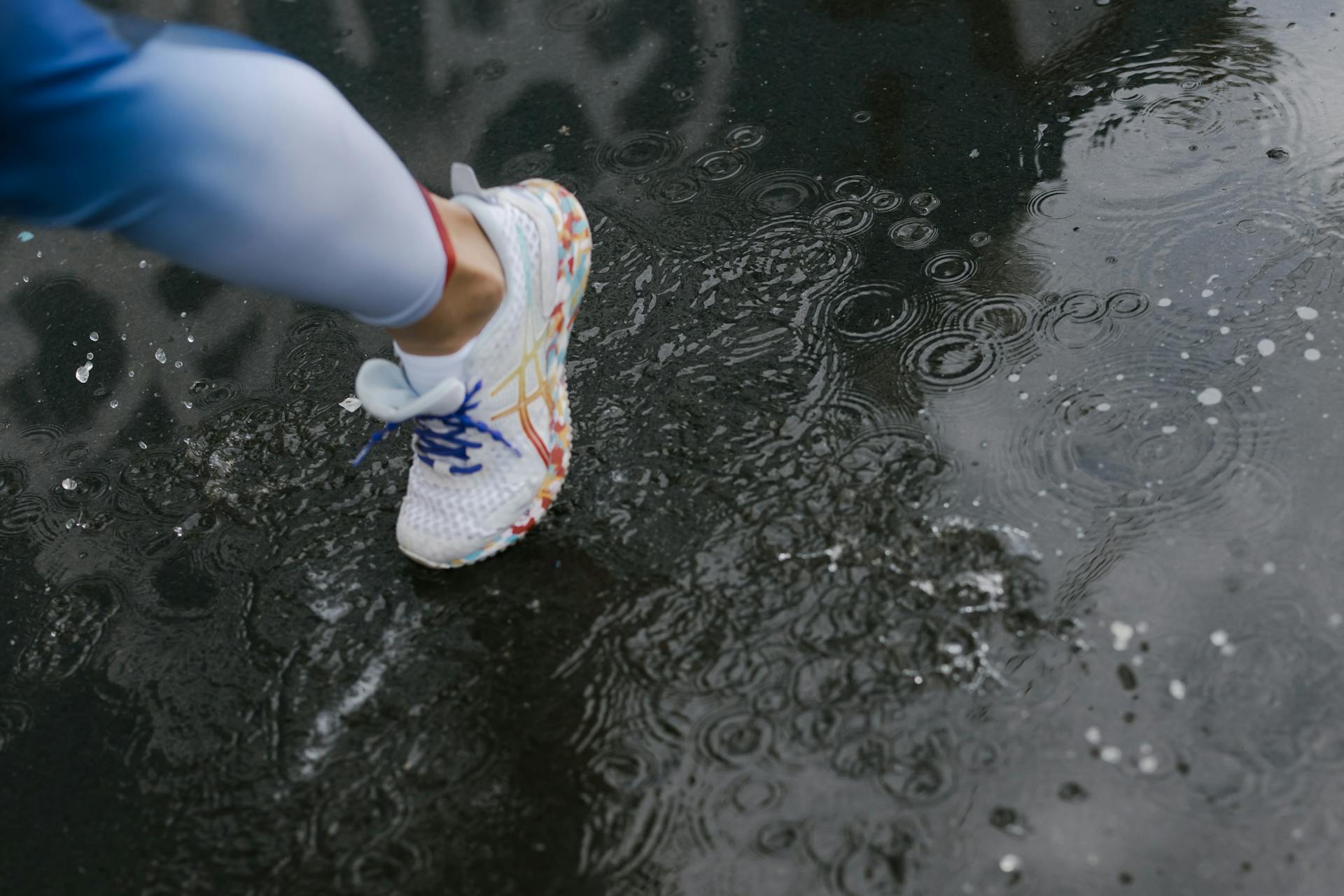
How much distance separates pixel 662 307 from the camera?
190cm

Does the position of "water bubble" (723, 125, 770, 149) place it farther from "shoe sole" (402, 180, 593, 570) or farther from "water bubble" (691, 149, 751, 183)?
"shoe sole" (402, 180, 593, 570)

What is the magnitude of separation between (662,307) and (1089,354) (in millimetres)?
646

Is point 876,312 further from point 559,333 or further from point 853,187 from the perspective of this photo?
point 559,333

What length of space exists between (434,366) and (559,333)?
0.20 meters

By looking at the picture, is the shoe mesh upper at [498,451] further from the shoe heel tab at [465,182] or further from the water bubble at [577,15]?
the water bubble at [577,15]

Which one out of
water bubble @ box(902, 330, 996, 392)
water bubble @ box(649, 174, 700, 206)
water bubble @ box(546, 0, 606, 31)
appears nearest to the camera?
water bubble @ box(902, 330, 996, 392)

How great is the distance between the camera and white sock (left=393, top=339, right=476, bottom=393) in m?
1.43

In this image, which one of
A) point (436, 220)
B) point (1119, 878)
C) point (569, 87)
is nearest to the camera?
point (1119, 878)

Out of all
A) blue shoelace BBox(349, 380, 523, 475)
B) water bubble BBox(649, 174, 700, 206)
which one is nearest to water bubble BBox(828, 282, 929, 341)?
water bubble BBox(649, 174, 700, 206)

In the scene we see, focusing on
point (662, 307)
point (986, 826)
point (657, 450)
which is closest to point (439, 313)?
point (657, 450)

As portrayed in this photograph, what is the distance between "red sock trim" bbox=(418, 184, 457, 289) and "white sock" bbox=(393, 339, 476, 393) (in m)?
0.09

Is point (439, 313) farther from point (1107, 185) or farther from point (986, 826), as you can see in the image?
point (1107, 185)

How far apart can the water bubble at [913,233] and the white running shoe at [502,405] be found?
60 cm

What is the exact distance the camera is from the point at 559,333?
157cm
